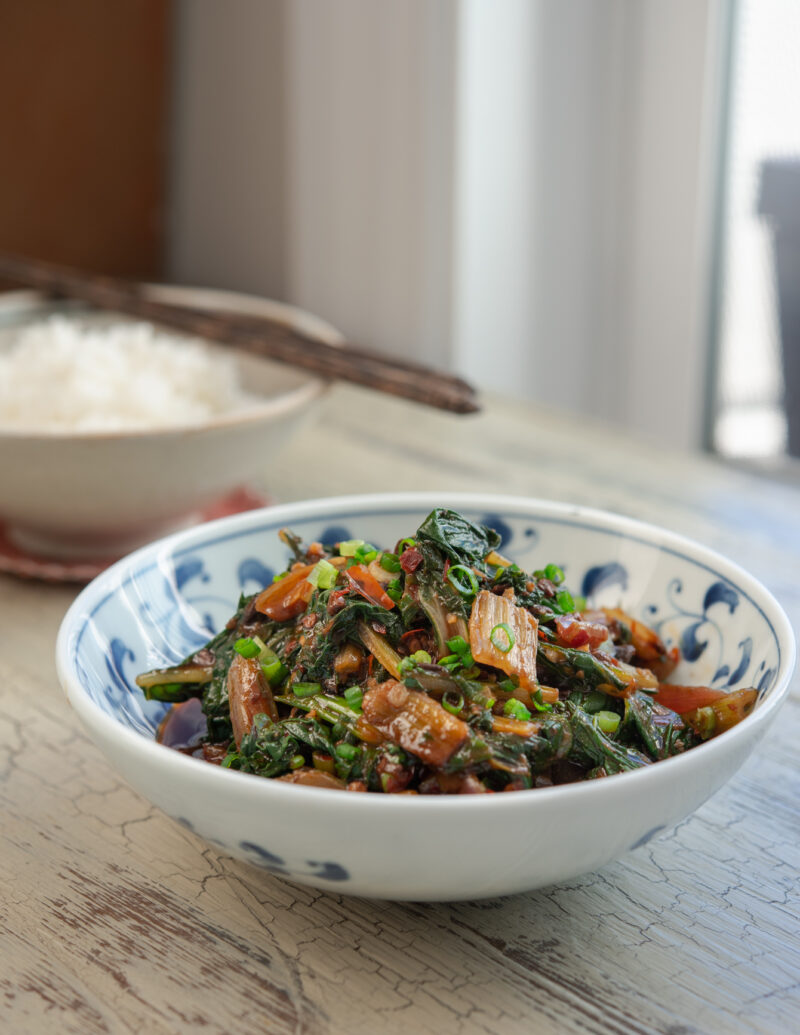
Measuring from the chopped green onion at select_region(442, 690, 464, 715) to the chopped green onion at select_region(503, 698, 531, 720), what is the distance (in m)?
0.03

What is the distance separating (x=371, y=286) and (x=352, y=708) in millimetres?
2110

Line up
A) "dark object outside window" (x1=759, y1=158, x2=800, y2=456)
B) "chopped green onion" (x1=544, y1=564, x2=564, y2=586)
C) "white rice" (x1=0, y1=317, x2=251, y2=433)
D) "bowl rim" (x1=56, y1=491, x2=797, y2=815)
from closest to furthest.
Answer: "bowl rim" (x1=56, y1=491, x2=797, y2=815) → "chopped green onion" (x1=544, y1=564, x2=564, y2=586) → "white rice" (x1=0, y1=317, x2=251, y2=433) → "dark object outside window" (x1=759, y1=158, x2=800, y2=456)

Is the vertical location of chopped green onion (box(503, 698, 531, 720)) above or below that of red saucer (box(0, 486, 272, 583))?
Result: above

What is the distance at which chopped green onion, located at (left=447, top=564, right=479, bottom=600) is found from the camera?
0.86 m

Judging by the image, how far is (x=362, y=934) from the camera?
2.59ft

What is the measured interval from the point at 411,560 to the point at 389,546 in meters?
0.26

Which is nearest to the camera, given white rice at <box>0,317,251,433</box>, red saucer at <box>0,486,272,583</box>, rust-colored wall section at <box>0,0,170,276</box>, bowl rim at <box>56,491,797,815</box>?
bowl rim at <box>56,491,797,815</box>

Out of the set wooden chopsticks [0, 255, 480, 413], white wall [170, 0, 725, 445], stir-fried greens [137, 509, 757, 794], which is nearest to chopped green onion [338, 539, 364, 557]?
stir-fried greens [137, 509, 757, 794]

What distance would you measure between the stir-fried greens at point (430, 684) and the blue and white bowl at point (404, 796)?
0.18 feet

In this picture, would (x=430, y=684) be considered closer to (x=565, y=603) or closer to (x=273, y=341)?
(x=565, y=603)

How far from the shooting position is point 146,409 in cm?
151

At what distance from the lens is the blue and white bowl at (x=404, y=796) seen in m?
0.65

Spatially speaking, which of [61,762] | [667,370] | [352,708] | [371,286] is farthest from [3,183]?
[352,708]

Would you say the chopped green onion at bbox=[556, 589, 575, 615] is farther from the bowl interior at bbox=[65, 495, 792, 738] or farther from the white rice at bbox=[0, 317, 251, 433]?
the white rice at bbox=[0, 317, 251, 433]
